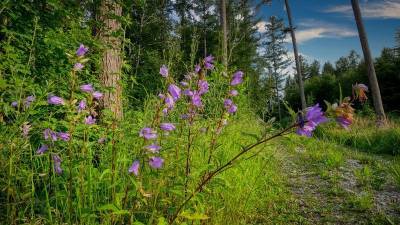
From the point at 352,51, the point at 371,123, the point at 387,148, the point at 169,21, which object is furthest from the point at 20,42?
the point at 352,51

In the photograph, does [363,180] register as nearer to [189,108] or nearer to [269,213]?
[269,213]

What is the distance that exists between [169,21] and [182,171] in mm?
18917

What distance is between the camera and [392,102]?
24.0 m

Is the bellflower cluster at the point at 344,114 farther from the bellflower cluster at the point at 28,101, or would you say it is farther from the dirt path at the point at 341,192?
the dirt path at the point at 341,192

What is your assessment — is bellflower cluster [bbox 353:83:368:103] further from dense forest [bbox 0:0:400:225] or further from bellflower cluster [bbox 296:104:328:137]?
bellflower cluster [bbox 296:104:328:137]

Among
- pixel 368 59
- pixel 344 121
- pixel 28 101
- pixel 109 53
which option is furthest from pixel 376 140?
pixel 28 101

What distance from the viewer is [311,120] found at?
110cm

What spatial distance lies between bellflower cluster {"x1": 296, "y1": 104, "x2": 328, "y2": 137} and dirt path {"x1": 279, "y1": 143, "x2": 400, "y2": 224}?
1.82m

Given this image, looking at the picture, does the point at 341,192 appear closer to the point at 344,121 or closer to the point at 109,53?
the point at 344,121

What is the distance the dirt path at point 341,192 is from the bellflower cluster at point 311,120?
182 centimetres

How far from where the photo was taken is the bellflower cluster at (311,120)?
109 cm

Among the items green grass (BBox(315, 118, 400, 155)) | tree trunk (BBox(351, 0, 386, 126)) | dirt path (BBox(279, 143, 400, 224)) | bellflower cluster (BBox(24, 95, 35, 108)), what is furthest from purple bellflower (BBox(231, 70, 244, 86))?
tree trunk (BBox(351, 0, 386, 126))

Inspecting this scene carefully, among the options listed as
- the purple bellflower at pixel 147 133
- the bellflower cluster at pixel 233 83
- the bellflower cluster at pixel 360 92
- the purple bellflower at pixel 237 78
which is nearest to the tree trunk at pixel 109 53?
the bellflower cluster at pixel 233 83

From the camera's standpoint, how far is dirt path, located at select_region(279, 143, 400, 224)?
9.06ft
